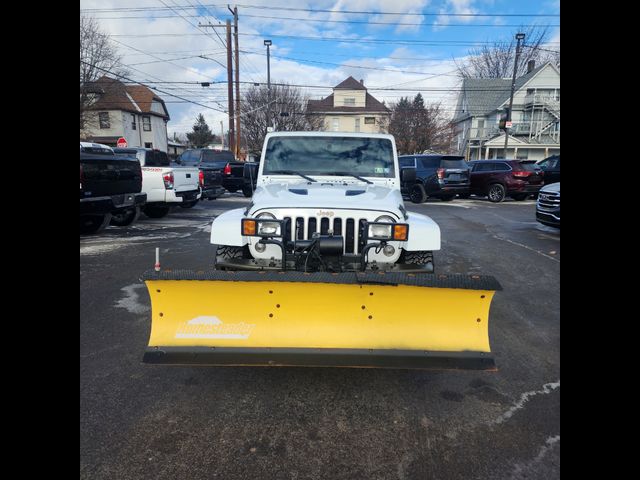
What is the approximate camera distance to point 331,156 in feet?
15.9

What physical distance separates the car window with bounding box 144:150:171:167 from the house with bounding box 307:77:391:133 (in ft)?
126

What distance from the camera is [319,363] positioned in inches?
104

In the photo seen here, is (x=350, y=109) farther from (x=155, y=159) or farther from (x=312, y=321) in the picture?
(x=312, y=321)

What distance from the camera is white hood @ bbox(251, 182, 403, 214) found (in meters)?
3.58

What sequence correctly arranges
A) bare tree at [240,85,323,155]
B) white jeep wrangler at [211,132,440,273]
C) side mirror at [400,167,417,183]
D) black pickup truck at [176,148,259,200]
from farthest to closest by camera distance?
1. bare tree at [240,85,323,155]
2. black pickup truck at [176,148,259,200]
3. side mirror at [400,167,417,183]
4. white jeep wrangler at [211,132,440,273]

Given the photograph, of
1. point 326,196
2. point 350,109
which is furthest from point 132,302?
point 350,109

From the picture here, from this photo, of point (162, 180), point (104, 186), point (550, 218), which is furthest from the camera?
point (162, 180)

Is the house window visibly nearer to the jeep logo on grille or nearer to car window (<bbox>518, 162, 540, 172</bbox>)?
car window (<bbox>518, 162, 540, 172</bbox>)

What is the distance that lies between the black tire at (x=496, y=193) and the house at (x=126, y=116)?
103 feet

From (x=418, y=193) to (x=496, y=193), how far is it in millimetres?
3517

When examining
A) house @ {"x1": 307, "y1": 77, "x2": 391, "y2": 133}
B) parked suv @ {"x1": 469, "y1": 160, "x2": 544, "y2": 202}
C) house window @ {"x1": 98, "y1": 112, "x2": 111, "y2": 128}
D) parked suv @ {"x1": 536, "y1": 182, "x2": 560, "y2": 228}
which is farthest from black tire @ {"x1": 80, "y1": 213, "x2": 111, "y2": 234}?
house @ {"x1": 307, "y1": 77, "x2": 391, "y2": 133}
